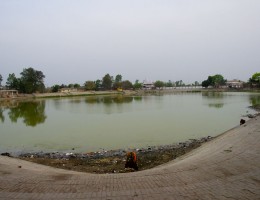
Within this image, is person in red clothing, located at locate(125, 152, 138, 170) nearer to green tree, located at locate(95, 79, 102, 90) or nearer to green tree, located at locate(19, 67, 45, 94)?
green tree, located at locate(19, 67, 45, 94)

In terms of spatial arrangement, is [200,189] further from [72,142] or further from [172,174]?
[72,142]

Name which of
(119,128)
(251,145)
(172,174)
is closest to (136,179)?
(172,174)

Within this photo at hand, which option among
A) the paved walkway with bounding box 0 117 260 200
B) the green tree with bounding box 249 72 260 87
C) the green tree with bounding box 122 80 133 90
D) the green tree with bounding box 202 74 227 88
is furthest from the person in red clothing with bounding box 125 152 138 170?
the green tree with bounding box 202 74 227 88

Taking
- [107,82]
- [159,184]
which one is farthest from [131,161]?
[107,82]

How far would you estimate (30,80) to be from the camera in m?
78.8

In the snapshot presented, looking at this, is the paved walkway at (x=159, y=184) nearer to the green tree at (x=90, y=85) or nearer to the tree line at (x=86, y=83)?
the tree line at (x=86, y=83)

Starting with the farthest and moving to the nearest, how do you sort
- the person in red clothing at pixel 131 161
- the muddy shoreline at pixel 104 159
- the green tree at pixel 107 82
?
1. the green tree at pixel 107 82
2. the muddy shoreline at pixel 104 159
3. the person in red clothing at pixel 131 161

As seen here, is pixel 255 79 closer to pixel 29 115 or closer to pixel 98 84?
pixel 98 84

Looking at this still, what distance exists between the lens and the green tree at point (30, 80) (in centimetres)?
7706

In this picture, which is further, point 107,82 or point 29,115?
point 107,82

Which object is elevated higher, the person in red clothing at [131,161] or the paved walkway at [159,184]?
the paved walkway at [159,184]

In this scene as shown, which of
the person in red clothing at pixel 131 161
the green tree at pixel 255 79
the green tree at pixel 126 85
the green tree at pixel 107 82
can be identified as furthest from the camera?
the green tree at pixel 126 85

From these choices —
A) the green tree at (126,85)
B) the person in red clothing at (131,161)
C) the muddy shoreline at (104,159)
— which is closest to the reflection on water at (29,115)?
the muddy shoreline at (104,159)

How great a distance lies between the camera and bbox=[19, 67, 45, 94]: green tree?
77.1 meters
